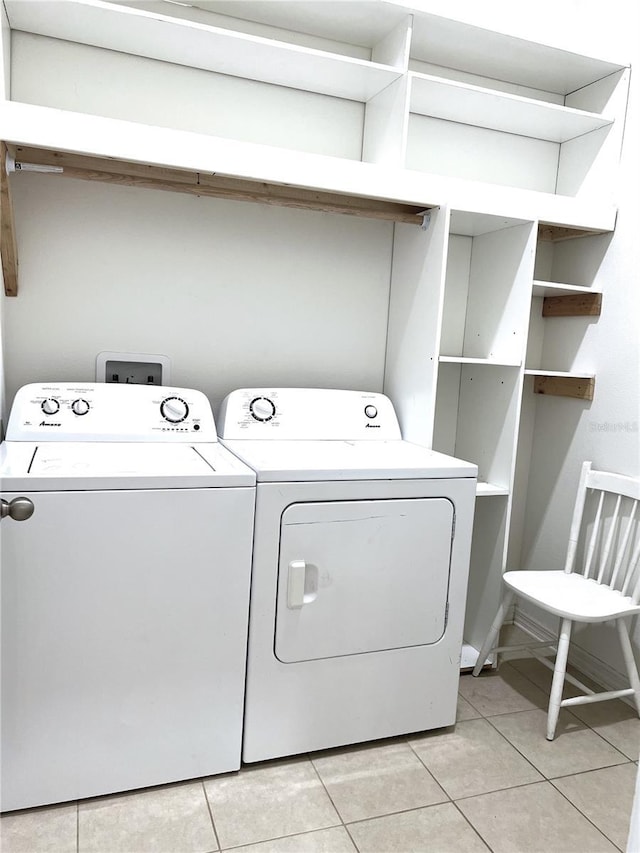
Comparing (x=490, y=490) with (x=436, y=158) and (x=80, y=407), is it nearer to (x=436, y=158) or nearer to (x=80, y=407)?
(x=436, y=158)

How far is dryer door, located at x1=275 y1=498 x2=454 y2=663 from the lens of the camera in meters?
1.85

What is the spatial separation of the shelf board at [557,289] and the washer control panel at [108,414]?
51.8 inches

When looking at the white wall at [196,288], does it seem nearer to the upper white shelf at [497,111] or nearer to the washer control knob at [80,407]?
the washer control knob at [80,407]

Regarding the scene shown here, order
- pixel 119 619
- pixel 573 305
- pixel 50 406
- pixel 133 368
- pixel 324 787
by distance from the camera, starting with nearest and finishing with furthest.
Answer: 1. pixel 119 619
2. pixel 324 787
3. pixel 50 406
4. pixel 133 368
5. pixel 573 305

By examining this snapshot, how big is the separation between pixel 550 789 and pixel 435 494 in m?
0.89

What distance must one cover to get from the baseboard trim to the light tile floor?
0.87 feet

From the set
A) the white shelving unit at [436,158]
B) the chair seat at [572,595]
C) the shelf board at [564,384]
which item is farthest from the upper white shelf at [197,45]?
the chair seat at [572,595]

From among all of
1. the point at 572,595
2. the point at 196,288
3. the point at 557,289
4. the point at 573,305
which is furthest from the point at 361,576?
the point at 573,305

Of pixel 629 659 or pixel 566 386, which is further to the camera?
pixel 566 386

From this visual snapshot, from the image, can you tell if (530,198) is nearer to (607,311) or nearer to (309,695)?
(607,311)

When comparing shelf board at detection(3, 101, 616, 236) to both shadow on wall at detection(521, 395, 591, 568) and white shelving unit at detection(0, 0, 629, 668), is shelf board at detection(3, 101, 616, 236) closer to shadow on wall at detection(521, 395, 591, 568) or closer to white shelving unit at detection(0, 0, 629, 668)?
white shelving unit at detection(0, 0, 629, 668)

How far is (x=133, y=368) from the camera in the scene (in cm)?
233

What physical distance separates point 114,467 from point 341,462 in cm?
64

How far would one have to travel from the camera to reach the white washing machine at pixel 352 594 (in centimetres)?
184
